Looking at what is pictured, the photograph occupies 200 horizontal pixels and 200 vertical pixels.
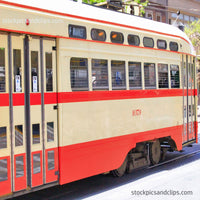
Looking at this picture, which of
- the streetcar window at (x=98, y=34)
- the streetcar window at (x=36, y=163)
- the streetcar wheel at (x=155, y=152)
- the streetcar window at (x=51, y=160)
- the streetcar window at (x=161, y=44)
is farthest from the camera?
the streetcar wheel at (x=155, y=152)

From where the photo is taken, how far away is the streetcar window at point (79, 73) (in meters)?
5.92

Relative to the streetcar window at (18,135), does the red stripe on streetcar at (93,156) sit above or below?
below

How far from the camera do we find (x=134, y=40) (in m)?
7.31

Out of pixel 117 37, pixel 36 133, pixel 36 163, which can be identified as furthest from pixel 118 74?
pixel 36 163

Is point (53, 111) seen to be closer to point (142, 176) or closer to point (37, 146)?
point (37, 146)

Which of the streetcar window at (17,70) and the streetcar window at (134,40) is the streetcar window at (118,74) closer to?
the streetcar window at (134,40)

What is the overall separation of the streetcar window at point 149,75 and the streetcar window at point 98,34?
1.50m

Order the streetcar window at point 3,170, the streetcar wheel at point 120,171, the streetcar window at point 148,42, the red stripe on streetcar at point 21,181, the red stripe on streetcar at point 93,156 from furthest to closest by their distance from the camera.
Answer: the streetcar window at point 148,42 → the streetcar wheel at point 120,171 → the red stripe on streetcar at point 93,156 → the red stripe on streetcar at point 21,181 → the streetcar window at point 3,170

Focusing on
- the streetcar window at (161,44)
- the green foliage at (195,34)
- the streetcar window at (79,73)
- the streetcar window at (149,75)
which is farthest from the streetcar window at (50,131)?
the green foliage at (195,34)

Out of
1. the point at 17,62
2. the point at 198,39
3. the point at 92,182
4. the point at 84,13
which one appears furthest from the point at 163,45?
the point at 198,39

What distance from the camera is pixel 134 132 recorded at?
287 inches

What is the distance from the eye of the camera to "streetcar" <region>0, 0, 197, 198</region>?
510cm

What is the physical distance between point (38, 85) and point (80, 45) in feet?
3.76

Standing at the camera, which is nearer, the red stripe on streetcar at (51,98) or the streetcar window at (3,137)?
the streetcar window at (3,137)
